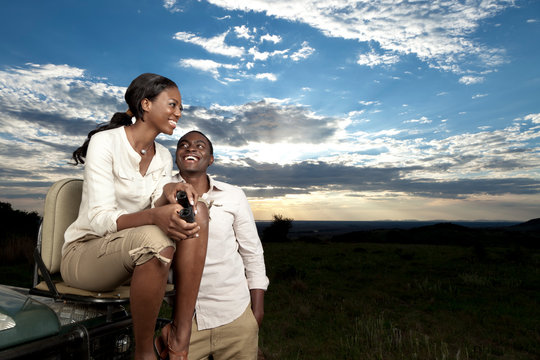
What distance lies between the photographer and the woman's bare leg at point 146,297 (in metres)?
2.14

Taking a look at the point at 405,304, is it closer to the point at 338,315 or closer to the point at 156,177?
the point at 338,315

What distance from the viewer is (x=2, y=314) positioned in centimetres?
185

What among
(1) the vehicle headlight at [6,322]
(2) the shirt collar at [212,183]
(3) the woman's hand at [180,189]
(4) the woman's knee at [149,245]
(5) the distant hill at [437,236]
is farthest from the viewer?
(5) the distant hill at [437,236]

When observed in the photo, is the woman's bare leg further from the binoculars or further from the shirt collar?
the shirt collar

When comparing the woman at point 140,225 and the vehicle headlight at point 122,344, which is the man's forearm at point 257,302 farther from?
the vehicle headlight at point 122,344

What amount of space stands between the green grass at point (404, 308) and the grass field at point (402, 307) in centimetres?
2

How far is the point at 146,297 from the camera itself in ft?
7.04

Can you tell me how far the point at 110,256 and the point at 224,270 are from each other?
0.96 metres

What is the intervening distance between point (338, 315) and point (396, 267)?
20.6 ft

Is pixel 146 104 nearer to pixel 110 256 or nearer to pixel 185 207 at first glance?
pixel 185 207

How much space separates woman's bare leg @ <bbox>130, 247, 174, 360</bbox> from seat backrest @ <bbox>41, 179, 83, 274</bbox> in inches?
36.7

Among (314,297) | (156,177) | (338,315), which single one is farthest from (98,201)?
(314,297)

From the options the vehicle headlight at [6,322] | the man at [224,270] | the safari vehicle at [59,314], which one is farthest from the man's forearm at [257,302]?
the vehicle headlight at [6,322]

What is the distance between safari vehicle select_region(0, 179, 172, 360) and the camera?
187 cm
